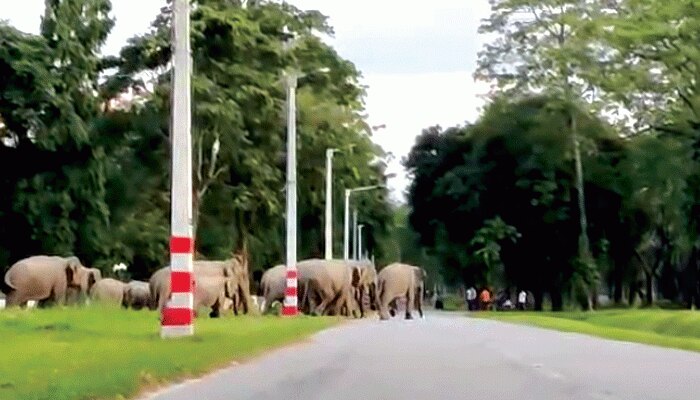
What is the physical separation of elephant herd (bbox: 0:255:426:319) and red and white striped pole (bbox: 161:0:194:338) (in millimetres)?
12220

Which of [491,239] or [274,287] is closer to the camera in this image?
[274,287]

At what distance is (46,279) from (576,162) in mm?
37420

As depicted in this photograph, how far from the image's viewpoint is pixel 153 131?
66875 mm

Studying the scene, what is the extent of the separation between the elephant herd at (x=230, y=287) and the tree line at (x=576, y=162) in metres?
12.5

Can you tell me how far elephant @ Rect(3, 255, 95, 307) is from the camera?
50406 mm

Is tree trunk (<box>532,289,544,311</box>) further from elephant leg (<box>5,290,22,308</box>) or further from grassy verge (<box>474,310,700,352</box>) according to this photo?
elephant leg (<box>5,290,22,308</box>)

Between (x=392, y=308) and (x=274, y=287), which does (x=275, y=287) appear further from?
(x=392, y=308)

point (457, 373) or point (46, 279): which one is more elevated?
point (46, 279)

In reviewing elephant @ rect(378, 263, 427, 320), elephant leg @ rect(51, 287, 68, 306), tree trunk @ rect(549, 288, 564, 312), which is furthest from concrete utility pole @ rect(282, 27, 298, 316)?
tree trunk @ rect(549, 288, 564, 312)

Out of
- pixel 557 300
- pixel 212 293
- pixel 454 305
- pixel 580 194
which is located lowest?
pixel 454 305

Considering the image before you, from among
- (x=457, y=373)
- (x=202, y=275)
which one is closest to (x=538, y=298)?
(x=202, y=275)

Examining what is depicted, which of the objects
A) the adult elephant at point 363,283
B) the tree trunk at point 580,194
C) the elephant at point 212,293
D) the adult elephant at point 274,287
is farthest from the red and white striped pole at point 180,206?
the tree trunk at point 580,194

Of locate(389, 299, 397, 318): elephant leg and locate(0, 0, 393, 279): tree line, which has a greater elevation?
locate(0, 0, 393, 279): tree line

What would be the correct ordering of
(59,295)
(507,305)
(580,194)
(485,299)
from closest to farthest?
1. (59,295)
2. (580,194)
3. (485,299)
4. (507,305)
